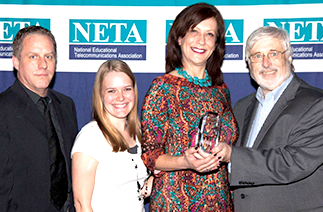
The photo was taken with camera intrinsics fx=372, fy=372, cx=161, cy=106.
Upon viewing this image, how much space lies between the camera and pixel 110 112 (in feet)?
8.66

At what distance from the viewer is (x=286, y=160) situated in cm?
228

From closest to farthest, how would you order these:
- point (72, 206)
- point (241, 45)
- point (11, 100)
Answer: point (11, 100)
point (72, 206)
point (241, 45)

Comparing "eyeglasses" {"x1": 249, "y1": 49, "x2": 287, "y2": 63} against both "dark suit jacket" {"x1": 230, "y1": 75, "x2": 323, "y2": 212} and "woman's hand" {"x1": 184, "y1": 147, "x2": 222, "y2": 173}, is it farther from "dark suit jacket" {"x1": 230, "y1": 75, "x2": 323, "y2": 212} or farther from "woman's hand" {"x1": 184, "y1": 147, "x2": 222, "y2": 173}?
"woman's hand" {"x1": 184, "y1": 147, "x2": 222, "y2": 173}

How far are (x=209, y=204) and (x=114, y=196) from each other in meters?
0.63

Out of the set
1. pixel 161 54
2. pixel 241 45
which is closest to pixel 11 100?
pixel 161 54

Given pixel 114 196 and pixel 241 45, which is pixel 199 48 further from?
pixel 241 45

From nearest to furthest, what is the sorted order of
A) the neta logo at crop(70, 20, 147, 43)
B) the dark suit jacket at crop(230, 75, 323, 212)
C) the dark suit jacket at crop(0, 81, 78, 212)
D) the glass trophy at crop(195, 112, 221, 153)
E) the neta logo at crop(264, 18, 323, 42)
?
the glass trophy at crop(195, 112, 221, 153), the dark suit jacket at crop(230, 75, 323, 212), the dark suit jacket at crop(0, 81, 78, 212), the neta logo at crop(264, 18, 323, 42), the neta logo at crop(70, 20, 147, 43)

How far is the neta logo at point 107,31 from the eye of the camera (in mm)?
3908

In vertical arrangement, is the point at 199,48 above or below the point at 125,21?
below

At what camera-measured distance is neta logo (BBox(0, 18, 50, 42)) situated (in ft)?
13.0

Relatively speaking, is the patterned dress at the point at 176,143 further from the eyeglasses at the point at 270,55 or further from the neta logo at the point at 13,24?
the neta logo at the point at 13,24

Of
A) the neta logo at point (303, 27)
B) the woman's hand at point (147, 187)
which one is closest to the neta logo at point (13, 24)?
the woman's hand at point (147, 187)

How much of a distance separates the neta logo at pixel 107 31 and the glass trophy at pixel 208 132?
1915 millimetres

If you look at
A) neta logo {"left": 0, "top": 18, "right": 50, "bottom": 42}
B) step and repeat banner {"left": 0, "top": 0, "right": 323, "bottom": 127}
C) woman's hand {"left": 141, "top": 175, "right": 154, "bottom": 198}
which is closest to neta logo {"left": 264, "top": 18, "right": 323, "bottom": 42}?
step and repeat banner {"left": 0, "top": 0, "right": 323, "bottom": 127}
